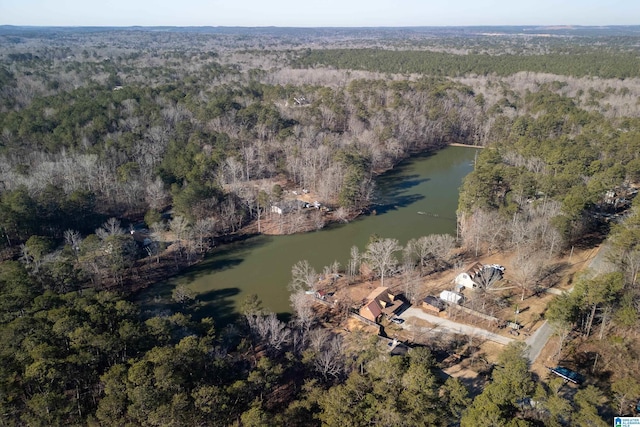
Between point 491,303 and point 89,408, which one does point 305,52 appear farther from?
point 89,408

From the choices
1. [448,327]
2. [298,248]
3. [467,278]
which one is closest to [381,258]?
[467,278]

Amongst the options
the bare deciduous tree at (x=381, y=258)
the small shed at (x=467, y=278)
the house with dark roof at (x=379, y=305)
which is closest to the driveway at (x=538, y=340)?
the small shed at (x=467, y=278)

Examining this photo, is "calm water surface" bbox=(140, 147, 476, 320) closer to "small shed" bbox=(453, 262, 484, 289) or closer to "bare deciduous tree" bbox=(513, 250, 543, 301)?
"small shed" bbox=(453, 262, 484, 289)

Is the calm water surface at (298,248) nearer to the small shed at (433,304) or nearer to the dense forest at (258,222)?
the dense forest at (258,222)

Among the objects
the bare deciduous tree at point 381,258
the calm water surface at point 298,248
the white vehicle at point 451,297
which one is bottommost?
the calm water surface at point 298,248

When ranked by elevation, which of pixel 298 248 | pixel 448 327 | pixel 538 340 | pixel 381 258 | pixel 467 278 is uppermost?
pixel 381 258

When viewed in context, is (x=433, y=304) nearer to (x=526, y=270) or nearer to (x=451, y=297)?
(x=451, y=297)
